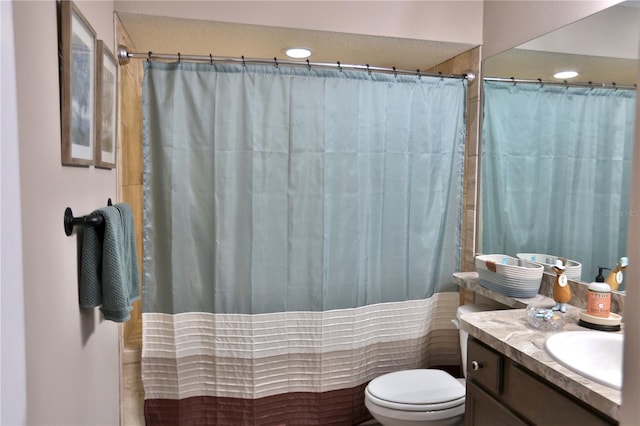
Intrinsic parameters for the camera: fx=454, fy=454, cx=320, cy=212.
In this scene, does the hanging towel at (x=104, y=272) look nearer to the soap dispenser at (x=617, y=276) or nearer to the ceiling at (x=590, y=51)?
the soap dispenser at (x=617, y=276)

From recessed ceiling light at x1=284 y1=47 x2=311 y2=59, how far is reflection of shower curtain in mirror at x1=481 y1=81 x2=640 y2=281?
0.98m

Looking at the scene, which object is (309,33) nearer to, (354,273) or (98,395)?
(354,273)

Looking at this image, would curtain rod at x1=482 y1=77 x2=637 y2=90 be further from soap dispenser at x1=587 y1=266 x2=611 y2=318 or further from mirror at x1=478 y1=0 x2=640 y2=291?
soap dispenser at x1=587 y1=266 x2=611 y2=318

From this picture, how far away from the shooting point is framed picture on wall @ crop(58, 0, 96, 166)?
116cm

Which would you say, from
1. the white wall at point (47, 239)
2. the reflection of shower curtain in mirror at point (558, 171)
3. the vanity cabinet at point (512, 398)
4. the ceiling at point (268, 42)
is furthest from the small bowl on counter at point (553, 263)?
the white wall at point (47, 239)

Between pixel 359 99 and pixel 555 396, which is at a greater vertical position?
pixel 359 99

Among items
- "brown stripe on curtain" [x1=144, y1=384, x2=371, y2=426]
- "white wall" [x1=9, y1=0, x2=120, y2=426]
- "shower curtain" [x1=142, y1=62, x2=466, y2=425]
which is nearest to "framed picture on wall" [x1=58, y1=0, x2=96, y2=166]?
"white wall" [x1=9, y1=0, x2=120, y2=426]

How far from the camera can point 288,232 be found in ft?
7.19

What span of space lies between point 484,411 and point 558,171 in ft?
3.71

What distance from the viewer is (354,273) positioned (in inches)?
90.7

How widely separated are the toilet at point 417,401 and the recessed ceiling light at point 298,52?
1672mm

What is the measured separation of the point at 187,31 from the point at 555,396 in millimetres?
2058

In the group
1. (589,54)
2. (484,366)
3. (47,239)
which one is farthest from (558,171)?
(47,239)

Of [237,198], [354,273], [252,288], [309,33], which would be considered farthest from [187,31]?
[354,273]
